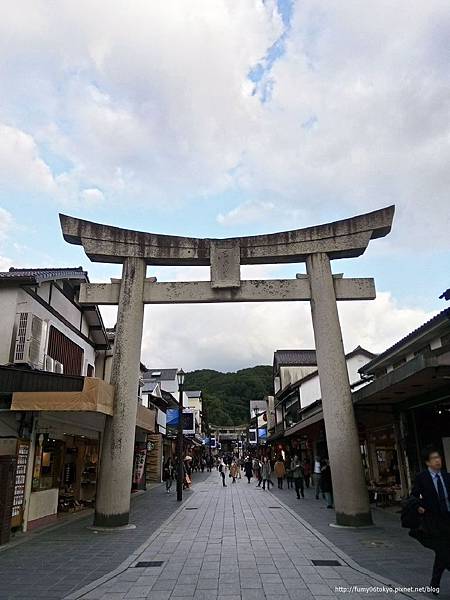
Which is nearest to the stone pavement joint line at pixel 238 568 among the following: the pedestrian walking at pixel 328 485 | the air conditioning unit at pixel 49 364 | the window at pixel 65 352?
the pedestrian walking at pixel 328 485

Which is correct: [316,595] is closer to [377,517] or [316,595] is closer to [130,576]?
[130,576]

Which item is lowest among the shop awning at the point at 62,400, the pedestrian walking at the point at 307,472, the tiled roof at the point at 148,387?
the pedestrian walking at the point at 307,472

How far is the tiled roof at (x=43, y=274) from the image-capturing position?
12977 mm

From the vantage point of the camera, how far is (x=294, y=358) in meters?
41.7

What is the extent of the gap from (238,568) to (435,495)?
3.86 meters

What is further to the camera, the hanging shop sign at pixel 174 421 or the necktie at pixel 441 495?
the hanging shop sign at pixel 174 421

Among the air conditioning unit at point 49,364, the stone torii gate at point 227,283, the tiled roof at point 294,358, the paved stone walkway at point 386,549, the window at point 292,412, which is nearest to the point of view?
the paved stone walkway at point 386,549

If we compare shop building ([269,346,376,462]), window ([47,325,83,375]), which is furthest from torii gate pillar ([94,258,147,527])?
shop building ([269,346,376,462])

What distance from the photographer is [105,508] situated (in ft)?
39.4

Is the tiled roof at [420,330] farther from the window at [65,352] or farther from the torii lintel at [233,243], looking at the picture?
the window at [65,352]

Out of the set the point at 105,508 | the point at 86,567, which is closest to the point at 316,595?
the point at 86,567

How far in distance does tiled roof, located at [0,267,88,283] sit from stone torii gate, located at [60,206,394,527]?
133 cm

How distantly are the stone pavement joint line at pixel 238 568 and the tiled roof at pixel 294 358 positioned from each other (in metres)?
27.5

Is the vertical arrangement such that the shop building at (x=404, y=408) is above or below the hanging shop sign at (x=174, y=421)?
below
